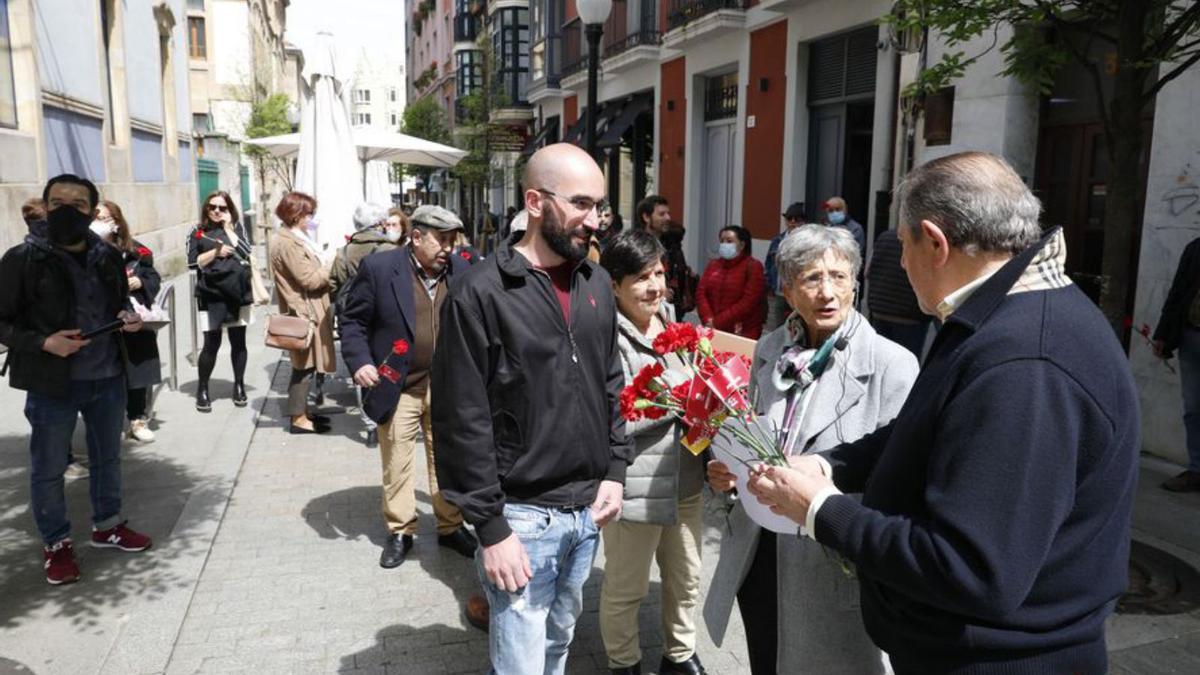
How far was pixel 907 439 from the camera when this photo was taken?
1.68 metres

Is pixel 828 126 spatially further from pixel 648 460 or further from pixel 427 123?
pixel 427 123

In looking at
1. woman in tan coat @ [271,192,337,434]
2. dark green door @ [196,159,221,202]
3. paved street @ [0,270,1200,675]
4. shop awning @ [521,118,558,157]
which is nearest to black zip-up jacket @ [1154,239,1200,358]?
paved street @ [0,270,1200,675]

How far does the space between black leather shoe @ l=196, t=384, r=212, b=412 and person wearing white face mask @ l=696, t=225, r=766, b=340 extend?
452cm

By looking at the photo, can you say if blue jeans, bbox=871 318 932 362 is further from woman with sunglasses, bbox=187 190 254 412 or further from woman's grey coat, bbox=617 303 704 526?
woman with sunglasses, bbox=187 190 254 412

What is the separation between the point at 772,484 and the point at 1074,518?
2.01ft

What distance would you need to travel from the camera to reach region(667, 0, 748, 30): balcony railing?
13859 mm

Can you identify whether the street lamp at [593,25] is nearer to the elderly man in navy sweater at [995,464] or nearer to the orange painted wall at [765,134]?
the orange painted wall at [765,134]

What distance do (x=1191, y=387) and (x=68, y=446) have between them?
6.83 m

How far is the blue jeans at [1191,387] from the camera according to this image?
5734 millimetres

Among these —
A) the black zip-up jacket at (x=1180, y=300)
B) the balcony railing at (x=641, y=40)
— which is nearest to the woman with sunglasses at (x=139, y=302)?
the black zip-up jacket at (x=1180, y=300)

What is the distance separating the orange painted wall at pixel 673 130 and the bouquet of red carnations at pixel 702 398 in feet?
46.4

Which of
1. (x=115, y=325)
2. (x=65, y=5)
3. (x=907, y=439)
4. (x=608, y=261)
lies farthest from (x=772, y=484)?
(x=65, y=5)

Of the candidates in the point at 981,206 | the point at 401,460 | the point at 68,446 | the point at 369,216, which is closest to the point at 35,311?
the point at 68,446

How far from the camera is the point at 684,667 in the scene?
3.47m
